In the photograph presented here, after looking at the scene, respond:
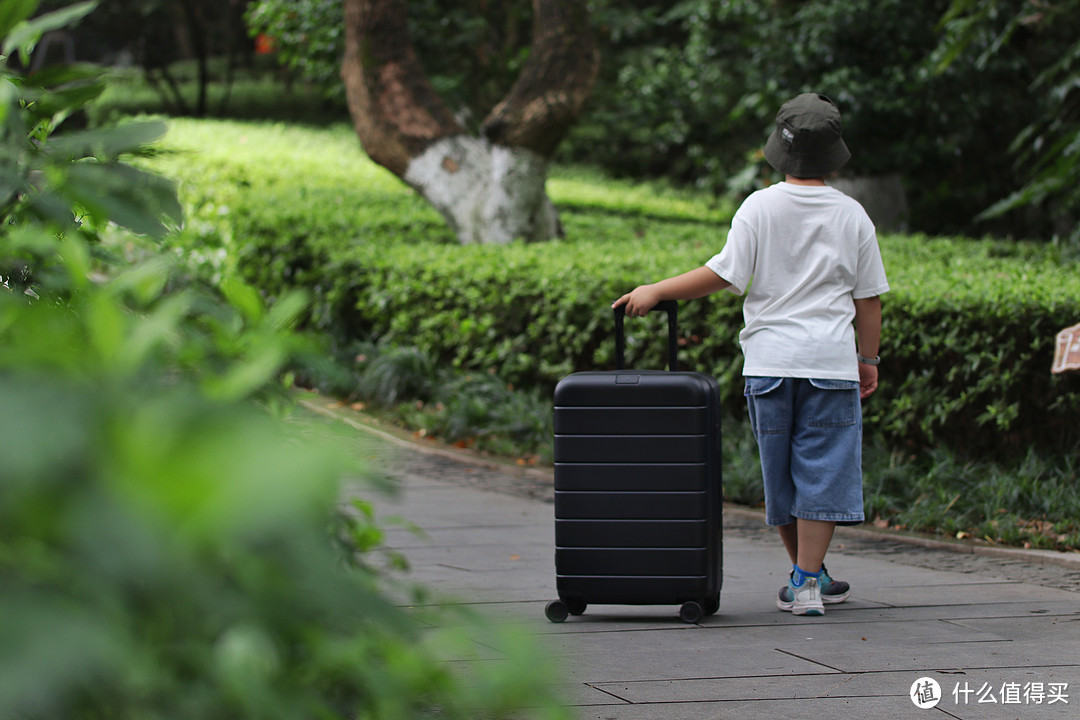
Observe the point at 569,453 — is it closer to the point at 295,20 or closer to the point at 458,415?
the point at 458,415

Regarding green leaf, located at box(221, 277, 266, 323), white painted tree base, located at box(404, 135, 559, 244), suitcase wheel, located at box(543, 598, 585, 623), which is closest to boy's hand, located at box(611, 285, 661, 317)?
suitcase wheel, located at box(543, 598, 585, 623)

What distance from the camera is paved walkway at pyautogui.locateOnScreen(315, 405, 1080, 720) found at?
325 centimetres

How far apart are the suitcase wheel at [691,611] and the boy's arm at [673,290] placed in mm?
1043

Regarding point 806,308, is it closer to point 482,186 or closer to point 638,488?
point 638,488

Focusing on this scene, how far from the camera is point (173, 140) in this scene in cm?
1800

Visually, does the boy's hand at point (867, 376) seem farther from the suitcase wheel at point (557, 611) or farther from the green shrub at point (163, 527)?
the green shrub at point (163, 527)

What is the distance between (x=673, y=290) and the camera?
411 centimetres

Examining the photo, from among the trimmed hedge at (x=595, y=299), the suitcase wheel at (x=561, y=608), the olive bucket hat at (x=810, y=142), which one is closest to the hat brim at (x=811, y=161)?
the olive bucket hat at (x=810, y=142)

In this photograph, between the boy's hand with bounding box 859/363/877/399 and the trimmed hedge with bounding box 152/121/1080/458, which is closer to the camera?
the boy's hand with bounding box 859/363/877/399

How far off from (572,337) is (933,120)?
7729 millimetres

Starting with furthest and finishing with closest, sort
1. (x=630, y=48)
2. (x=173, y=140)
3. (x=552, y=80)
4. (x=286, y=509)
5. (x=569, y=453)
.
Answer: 1. (x=630, y=48)
2. (x=173, y=140)
3. (x=552, y=80)
4. (x=569, y=453)
5. (x=286, y=509)

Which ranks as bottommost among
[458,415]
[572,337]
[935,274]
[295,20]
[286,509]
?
[458,415]

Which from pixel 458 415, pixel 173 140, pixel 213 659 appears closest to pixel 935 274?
pixel 458 415

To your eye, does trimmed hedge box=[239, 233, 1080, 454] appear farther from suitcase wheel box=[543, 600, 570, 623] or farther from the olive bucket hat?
suitcase wheel box=[543, 600, 570, 623]
